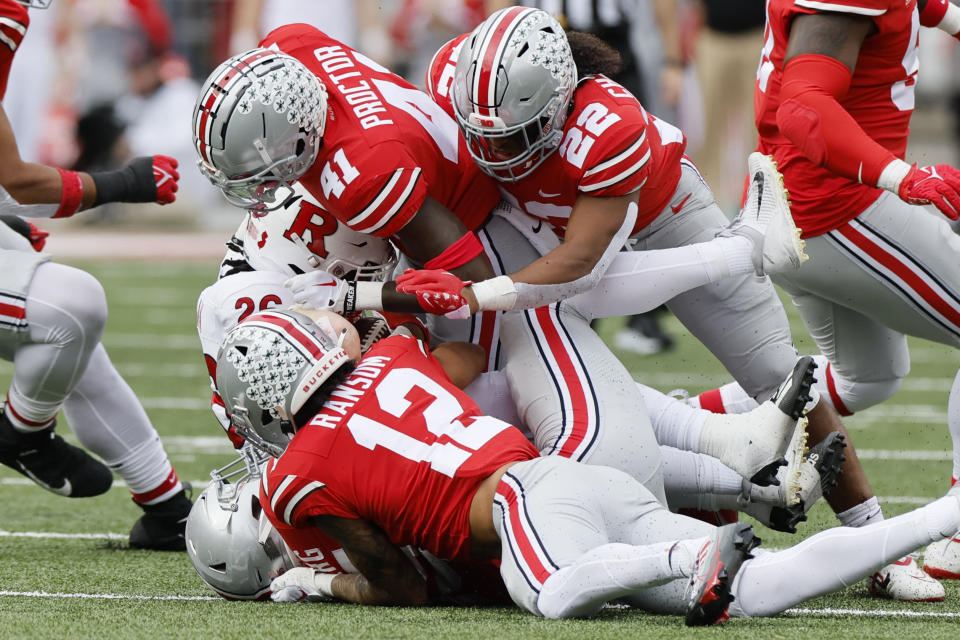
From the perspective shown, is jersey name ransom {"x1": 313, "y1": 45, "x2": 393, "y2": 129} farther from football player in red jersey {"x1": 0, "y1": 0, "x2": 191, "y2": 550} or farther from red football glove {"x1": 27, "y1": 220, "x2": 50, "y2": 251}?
red football glove {"x1": 27, "y1": 220, "x2": 50, "y2": 251}

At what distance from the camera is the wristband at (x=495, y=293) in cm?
374

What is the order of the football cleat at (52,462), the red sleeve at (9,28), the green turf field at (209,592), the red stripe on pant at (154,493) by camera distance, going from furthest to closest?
the red stripe on pant at (154,493)
the football cleat at (52,462)
the red sleeve at (9,28)
the green turf field at (209,592)

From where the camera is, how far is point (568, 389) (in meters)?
3.81

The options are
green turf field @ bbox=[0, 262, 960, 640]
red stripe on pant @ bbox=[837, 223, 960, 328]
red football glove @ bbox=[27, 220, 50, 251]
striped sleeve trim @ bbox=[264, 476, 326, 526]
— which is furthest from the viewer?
red football glove @ bbox=[27, 220, 50, 251]

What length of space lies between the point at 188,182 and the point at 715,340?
429 inches

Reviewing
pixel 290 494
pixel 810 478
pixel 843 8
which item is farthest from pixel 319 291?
pixel 843 8

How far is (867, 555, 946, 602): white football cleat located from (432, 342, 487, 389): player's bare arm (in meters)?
1.12

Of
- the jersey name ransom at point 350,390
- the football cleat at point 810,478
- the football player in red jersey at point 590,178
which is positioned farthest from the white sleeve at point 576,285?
the football cleat at point 810,478

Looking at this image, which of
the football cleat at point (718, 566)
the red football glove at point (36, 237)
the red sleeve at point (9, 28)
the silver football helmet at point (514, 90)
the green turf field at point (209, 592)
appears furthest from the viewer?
the red football glove at point (36, 237)

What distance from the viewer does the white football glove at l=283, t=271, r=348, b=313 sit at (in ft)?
12.5

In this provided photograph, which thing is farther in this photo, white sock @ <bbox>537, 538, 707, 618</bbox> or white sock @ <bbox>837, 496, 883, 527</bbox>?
white sock @ <bbox>837, 496, 883, 527</bbox>

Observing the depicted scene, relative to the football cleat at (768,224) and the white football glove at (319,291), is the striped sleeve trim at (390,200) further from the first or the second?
the football cleat at (768,224)

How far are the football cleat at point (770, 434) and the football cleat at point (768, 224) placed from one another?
1.48 ft

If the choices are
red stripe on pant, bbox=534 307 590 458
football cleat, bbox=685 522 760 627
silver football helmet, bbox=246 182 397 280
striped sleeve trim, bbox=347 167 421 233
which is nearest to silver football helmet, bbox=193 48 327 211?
striped sleeve trim, bbox=347 167 421 233
